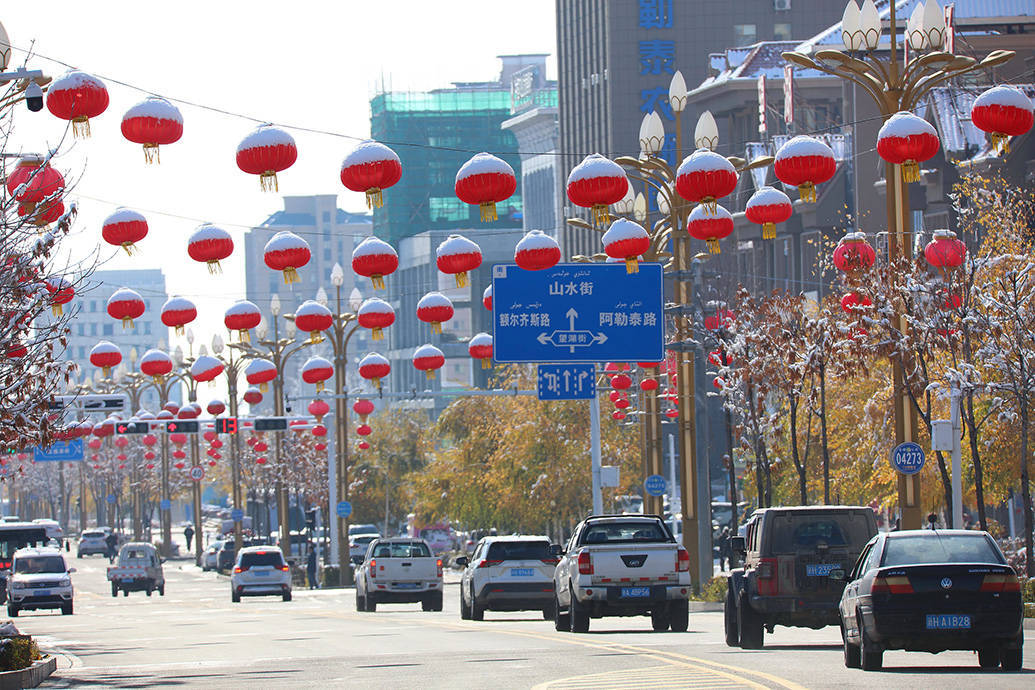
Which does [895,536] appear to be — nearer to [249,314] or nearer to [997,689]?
[997,689]

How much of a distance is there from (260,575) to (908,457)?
97.0ft

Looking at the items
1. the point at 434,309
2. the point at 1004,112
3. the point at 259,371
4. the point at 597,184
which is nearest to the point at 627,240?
the point at 434,309

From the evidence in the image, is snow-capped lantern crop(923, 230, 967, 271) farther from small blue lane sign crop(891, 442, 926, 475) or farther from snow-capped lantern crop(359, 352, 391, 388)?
snow-capped lantern crop(359, 352, 391, 388)

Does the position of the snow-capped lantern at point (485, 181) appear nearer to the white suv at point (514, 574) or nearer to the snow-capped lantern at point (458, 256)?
the snow-capped lantern at point (458, 256)

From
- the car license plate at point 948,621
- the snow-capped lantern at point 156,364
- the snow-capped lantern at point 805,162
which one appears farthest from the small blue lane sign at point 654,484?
the car license plate at point 948,621

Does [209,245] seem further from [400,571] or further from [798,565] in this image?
[400,571]

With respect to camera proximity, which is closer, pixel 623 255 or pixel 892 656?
pixel 892 656

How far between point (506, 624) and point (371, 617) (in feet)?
18.7

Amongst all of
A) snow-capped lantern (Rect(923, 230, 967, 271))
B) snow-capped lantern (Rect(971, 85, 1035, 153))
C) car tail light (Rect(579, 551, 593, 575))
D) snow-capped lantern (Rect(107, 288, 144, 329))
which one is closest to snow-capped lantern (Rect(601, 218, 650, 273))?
car tail light (Rect(579, 551, 593, 575))

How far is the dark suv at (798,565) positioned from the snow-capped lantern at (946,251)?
34.1 feet

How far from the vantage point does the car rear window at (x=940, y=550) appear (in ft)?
58.3

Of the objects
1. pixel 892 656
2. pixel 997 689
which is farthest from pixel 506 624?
pixel 997 689

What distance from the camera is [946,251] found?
3262 cm

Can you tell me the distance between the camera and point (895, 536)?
18.1m
